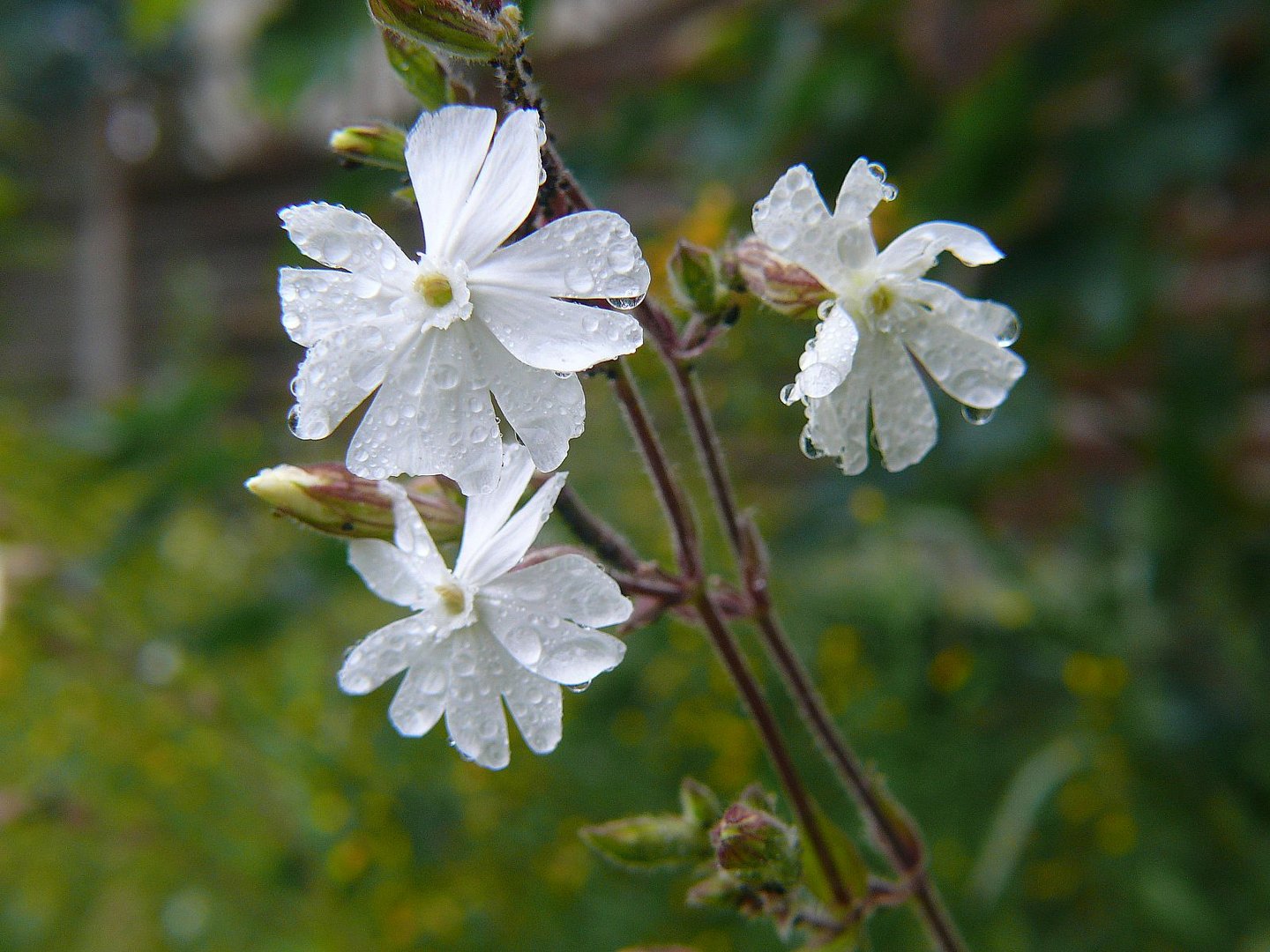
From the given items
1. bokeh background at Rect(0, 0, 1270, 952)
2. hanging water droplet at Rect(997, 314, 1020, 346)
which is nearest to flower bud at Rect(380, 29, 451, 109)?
hanging water droplet at Rect(997, 314, 1020, 346)

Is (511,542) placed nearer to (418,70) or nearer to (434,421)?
(434,421)

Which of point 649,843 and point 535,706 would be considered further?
point 649,843

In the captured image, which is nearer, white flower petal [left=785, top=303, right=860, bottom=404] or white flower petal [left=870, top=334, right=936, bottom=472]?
white flower petal [left=785, top=303, right=860, bottom=404]

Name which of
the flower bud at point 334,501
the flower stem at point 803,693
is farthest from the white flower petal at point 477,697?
the flower stem at point 803,693

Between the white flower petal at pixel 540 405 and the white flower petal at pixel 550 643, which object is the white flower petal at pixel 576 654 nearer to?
the white flower petal at pixel 550 643

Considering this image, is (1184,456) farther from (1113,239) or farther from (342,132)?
(342,132)

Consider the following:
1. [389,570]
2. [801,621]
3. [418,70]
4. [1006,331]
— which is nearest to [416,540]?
[389,570]

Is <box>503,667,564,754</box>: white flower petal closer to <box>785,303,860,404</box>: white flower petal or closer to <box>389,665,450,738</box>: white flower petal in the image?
<box>389,665,450,738</box>: white flower petal
